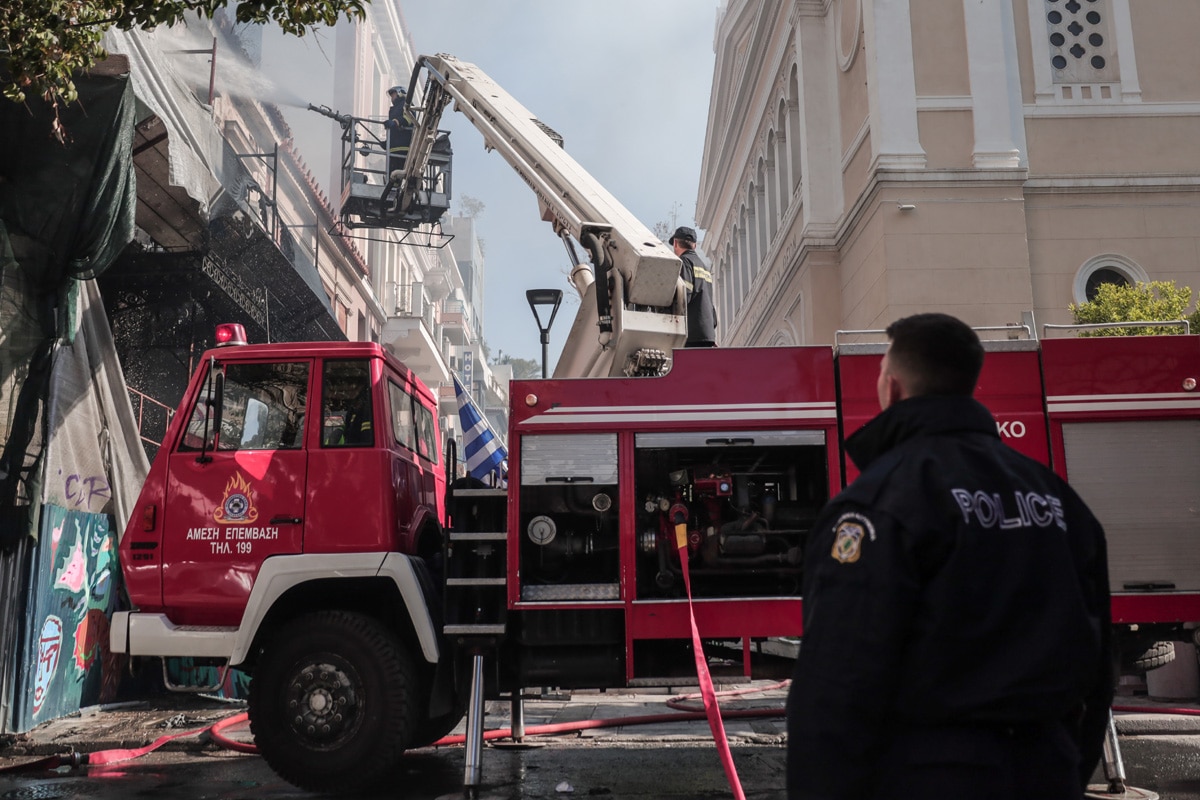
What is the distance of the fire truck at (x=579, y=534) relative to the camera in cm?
613

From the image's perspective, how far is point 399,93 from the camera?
20844mm

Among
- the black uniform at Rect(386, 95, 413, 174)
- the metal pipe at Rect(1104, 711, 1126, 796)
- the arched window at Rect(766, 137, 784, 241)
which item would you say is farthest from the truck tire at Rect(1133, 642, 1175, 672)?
the arched window at Rect(766, 137, 784, 241)

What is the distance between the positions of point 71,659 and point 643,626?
652 centimetres

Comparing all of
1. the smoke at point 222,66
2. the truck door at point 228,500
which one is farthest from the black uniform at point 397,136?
the truck door at point 228,500

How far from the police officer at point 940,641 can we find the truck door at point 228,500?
5.02 meters

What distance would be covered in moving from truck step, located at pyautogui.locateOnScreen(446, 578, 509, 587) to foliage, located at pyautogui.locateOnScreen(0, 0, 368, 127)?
3737 mm

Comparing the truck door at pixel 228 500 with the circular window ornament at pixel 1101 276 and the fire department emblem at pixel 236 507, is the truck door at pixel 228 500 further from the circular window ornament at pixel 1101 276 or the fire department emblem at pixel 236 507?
the circular window ornament at pixel 1101 276

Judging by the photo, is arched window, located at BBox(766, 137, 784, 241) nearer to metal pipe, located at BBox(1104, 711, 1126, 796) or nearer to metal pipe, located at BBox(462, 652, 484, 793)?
metal pipe, located at BBox(1104, 711, 1126, 796)

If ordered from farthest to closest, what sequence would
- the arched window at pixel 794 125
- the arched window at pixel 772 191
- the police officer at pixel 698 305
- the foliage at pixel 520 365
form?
1. the foliage at pixel 520 365
2. the arched window at pixel 772 191
3. the arched window at pixel 794 125
4. the police officer at pixel 698 305

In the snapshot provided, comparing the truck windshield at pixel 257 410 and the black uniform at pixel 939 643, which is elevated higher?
the truck windshield at pixel 257 410

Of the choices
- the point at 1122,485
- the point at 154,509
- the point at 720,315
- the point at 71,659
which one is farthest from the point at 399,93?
the point at 720,315

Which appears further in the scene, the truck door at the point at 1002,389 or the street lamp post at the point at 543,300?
the street lamp post at the point at 543,300

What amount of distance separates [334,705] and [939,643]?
4999mm

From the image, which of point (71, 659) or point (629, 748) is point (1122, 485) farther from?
point (71, 659)
